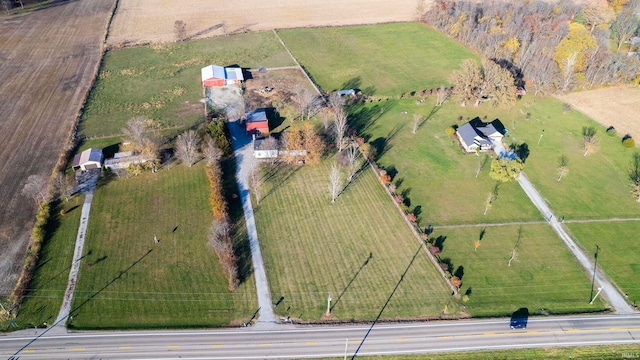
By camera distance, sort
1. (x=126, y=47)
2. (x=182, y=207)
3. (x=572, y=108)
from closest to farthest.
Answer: (x=182, y=207)
(x=572, y=108)
(x=126, y=47)

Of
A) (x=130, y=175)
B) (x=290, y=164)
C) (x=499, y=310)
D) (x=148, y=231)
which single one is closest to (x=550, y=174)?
(x=499, y=310)

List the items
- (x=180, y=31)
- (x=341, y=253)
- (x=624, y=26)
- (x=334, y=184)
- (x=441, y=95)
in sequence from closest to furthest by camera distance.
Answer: (x=341, y=253) → (x=334, y=184) → (x=441, y=95) → (x=624, y=26) → (x=180, y=31)

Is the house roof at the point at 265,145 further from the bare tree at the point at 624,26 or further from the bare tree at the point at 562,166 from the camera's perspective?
the bare tree at the point at 624,26

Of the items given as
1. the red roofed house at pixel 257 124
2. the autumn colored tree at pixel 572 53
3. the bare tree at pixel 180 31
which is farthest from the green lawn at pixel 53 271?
the autumn colored tree at pixel 572 53

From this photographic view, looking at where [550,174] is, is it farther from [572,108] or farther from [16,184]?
[16,184]

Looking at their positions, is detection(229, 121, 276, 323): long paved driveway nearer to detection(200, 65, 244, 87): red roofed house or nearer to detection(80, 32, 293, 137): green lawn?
detection(80, 32, 293, 137): green lawn

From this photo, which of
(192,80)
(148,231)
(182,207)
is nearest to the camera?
(148,231)

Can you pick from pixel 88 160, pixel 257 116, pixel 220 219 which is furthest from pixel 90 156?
pixel 257 116

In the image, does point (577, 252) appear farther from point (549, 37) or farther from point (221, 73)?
point (221, 73)
